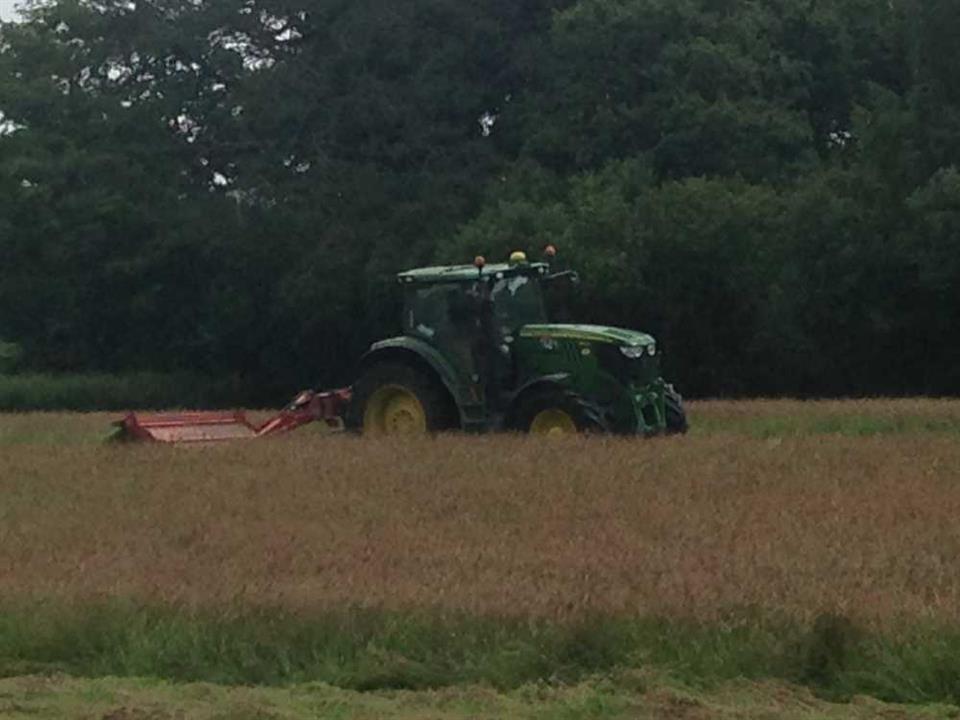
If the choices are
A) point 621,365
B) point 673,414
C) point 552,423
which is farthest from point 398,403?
point 673,414

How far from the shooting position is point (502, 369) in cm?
1920

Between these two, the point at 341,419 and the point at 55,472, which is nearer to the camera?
the point at 55,472

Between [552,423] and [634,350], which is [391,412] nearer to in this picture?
[552,423]

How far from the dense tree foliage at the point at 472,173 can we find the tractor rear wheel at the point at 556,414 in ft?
44.5

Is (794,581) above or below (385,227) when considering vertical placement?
below

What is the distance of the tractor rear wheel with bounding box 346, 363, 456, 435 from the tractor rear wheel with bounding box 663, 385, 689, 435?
7.62 ft

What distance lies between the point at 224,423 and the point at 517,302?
137 inches

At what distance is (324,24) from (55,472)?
25.1 metres

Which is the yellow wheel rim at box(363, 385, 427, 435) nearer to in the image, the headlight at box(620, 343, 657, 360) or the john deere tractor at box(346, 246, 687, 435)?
the john deere tractor at box(346, 246, 687, 435)

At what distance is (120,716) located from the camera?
25.4 feet

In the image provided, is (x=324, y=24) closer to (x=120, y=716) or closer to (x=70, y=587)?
(x=70, y=587)

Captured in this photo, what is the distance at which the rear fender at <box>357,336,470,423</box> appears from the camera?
63.2 feet

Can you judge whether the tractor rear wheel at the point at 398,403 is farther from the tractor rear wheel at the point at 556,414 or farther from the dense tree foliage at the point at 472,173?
the dense tree foliage at the point at 472,173

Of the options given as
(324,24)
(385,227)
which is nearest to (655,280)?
(385,227)
